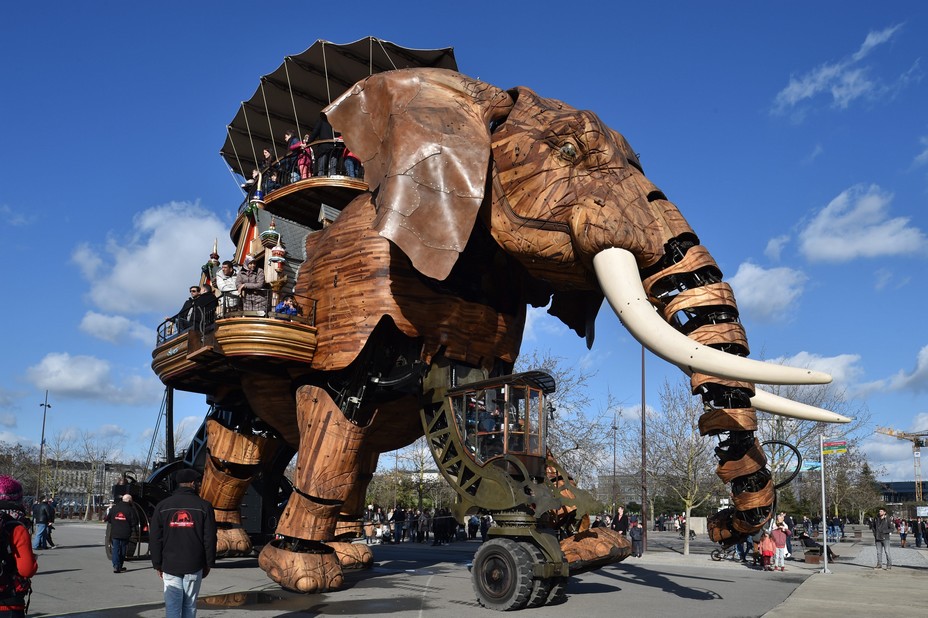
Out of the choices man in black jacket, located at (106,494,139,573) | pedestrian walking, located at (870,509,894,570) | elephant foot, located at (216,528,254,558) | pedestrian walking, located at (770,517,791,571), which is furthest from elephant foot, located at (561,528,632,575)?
pedestrian walking, located at (870,509,894,570)

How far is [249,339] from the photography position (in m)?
9.23

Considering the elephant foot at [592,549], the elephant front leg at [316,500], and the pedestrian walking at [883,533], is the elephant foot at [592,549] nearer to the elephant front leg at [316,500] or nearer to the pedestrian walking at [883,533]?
the elephant front leg at [316,500]

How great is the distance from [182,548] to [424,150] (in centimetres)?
469

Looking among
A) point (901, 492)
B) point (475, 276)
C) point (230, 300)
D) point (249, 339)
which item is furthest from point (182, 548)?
point (901, 492)

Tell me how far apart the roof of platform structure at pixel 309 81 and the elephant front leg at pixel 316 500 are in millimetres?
10224

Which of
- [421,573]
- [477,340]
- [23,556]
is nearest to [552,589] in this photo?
[477,340]

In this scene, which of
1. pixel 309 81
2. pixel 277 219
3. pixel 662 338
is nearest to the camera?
pixel 662 338

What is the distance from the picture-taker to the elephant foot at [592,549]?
28.6 ft

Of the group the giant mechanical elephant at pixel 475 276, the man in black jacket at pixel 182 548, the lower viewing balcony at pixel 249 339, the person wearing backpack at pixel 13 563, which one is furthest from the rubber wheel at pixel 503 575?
the person wearing backpack at pixel 13 563

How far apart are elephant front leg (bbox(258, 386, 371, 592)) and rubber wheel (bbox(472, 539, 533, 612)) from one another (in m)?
1.91

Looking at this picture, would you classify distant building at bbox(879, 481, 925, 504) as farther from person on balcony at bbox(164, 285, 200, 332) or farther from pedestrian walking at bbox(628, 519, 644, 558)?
person on balcony at bbox(164, 285, 200, 332)

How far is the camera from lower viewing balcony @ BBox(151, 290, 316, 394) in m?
9.23

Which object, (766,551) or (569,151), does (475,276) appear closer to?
(569,151)

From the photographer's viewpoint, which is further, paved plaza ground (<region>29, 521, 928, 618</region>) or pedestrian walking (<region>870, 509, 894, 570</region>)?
pedestrian walking (<region>870, 509, 894, 570</region>)
